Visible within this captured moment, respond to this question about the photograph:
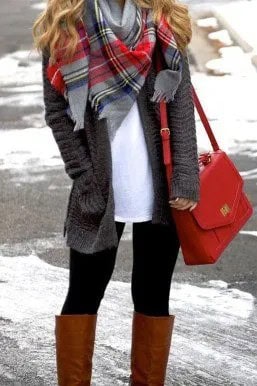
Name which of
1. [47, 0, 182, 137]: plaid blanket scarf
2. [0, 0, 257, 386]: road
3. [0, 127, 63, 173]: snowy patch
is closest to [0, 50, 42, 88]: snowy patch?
[0, 0, 257, 386]: road

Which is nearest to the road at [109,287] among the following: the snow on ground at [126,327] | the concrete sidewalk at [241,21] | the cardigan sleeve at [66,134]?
the snow on ground at [126,327]

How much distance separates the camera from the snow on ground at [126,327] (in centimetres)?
431

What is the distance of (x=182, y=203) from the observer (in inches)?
137

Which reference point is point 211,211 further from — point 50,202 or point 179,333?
point 50,202

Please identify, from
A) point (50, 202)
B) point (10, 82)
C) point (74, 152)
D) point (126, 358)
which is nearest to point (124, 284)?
point (126, 358)

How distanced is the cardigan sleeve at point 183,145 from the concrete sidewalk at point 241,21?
682 cm

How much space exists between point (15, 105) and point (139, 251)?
5741 mm

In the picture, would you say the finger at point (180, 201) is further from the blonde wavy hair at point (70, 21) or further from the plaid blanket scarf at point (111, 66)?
the blonde wavy hair at point (70, 21)

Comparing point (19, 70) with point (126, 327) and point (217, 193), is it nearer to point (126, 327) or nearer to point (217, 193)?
point (126, 327)

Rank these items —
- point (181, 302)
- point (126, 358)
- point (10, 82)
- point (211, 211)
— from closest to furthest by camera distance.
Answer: point (211, 211)
point (126, 358)
point (181, 302)
point (10, 82)

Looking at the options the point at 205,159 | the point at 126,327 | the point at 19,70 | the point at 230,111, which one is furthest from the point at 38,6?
the point at 205,159

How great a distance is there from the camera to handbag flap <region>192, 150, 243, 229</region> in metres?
3.57

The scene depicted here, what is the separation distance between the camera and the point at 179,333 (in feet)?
15.4

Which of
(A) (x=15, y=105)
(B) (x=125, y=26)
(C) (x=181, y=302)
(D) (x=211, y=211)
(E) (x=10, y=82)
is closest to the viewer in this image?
(B) (x=125, y=26)
